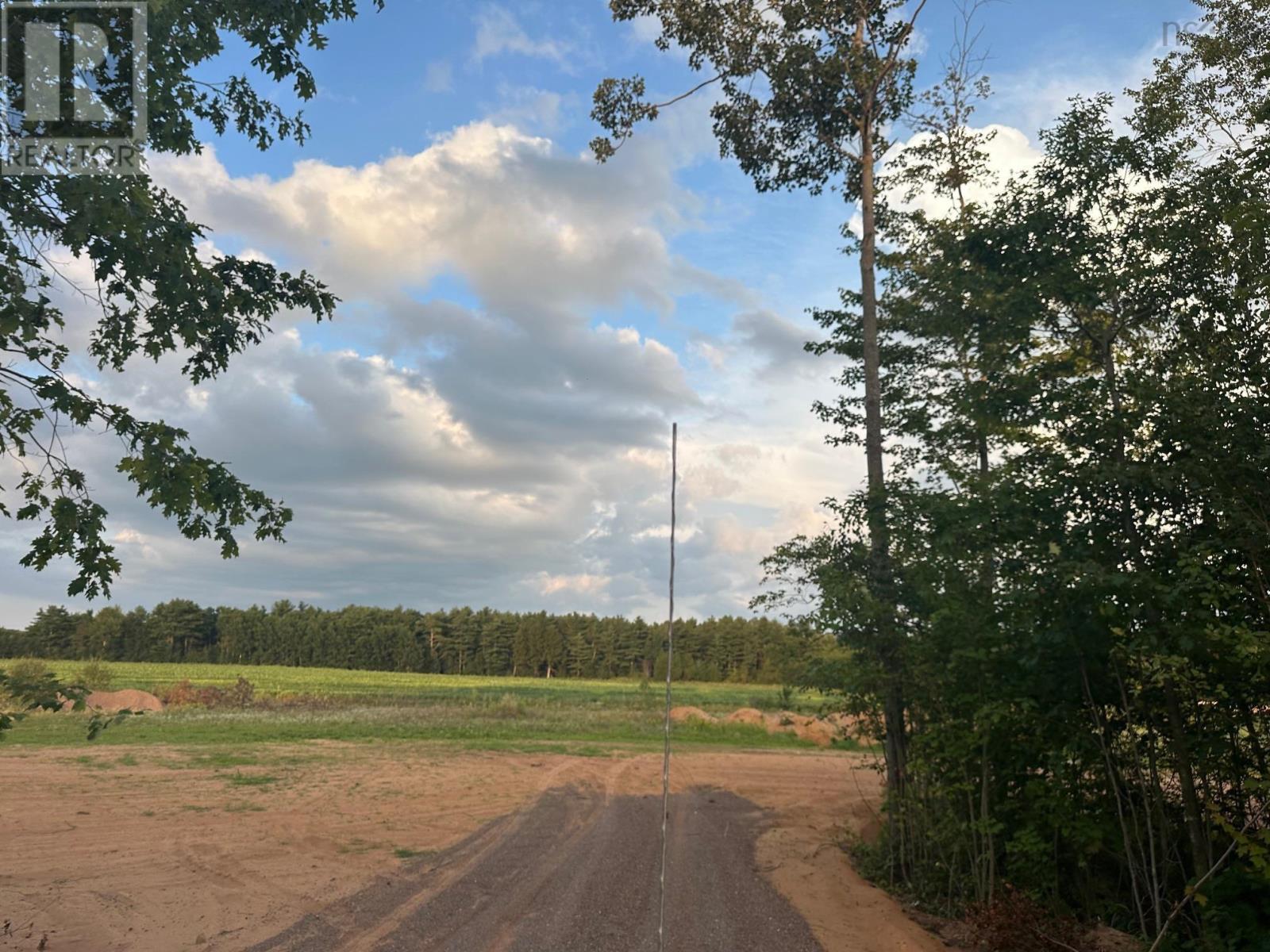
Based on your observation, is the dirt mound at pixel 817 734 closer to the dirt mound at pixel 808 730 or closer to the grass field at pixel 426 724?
the dirt mound at pixel 808 730

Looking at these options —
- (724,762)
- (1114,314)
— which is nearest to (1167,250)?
(1114,314)

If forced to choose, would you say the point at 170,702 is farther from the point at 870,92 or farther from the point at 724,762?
the point at 870,92

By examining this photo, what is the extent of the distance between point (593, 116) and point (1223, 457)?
12691mm

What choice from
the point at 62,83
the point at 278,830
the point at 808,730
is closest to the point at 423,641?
the point at 808,730

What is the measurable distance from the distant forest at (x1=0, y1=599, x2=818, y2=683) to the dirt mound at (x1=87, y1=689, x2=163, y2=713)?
234ft

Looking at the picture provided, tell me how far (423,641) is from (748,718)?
92877mm

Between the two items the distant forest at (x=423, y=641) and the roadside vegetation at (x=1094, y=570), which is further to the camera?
the distant forest at (x=423, y=641)

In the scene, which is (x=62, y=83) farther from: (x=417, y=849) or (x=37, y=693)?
(x=417, y=849)

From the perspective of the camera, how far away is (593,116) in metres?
15.7

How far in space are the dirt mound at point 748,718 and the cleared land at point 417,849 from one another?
10.2 m

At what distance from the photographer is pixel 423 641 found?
121125 millimetres

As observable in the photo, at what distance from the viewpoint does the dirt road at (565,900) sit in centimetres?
805

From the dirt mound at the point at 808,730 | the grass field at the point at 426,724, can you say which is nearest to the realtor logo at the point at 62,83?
the grass field at the point at 426,724

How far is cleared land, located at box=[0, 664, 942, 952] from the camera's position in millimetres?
8383
